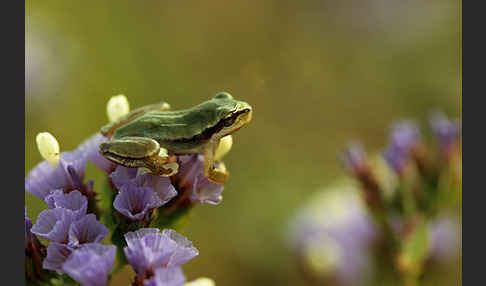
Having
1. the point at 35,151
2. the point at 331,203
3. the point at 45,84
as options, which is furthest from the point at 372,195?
the point at 45,84

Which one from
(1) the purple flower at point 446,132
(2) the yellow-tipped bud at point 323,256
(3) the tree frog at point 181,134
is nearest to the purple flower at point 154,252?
(3) the tree frog at point 181,134

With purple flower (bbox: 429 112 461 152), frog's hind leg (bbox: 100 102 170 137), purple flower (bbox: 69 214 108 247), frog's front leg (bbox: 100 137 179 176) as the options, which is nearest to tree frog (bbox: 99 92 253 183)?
frog's front leg (bbox: 100 137 179 176)

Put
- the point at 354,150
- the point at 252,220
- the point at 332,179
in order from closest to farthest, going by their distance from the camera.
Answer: the point at 354,150
the point at 252,220
the point at 332,179

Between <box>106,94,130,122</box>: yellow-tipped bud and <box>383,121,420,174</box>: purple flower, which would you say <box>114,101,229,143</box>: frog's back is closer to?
<box>106,94,130,122</box>: yellow-tipped bud

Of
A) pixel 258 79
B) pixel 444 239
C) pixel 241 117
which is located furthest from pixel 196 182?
pixel 444 239

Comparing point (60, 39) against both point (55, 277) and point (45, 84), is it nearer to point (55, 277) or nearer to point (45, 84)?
point (45, 84)

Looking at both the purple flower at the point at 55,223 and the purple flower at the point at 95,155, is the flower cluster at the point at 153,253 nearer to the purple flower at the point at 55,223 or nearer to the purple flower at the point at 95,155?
the purple flower at the point at 55,223
